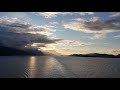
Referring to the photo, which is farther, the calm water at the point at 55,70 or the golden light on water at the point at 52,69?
the golden light on water at the point at 52,69

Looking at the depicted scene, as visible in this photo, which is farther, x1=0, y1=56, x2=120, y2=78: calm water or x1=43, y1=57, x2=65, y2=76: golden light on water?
x1=43, y1=57, x2=65, y2=76: golden light on water

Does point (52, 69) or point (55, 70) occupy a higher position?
point (55, 70)

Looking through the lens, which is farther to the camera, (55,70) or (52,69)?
(52,69)
